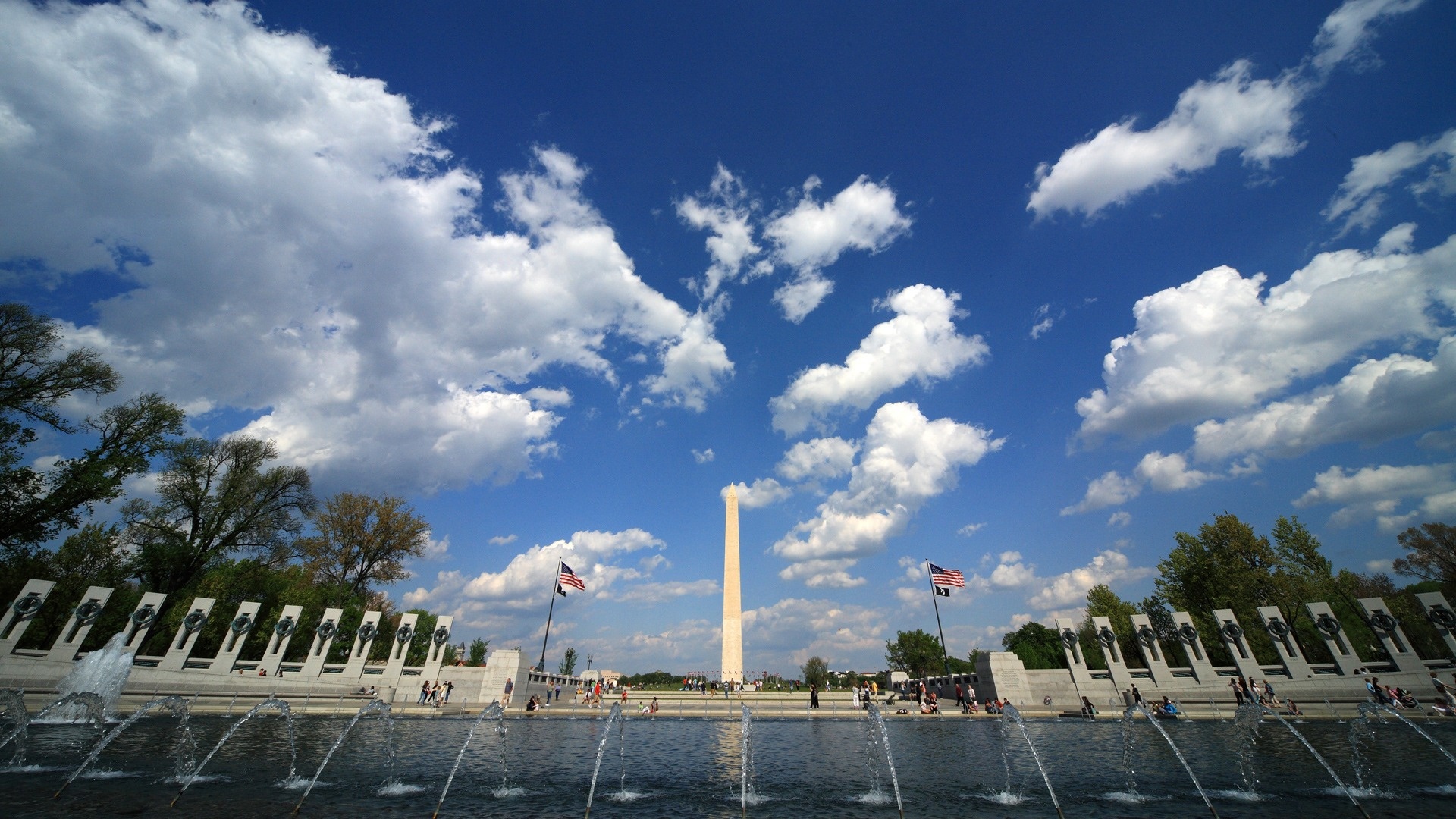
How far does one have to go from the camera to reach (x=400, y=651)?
33062 mm

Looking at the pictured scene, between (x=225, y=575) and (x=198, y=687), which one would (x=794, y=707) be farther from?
(x=225, y=575)

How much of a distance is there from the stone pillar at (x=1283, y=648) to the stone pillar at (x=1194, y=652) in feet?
10.0

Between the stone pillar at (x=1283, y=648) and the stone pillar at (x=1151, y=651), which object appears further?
the stone pillar at (x=1151, y=651)

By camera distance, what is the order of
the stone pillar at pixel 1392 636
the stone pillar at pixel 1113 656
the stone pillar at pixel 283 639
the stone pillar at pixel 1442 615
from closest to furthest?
the stone pillar at pixel 1442 615, the stone pillar at pixel 1392 636, the stone pillar at pixel 283 639, the stone pillar at pixel 1113 656

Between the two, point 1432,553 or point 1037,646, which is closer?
point 1432,553

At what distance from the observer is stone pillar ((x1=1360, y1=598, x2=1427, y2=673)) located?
91.9 ft

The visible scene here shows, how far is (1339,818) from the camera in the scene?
9.17m

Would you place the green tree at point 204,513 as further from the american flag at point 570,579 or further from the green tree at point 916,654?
the green tree at point 916,654

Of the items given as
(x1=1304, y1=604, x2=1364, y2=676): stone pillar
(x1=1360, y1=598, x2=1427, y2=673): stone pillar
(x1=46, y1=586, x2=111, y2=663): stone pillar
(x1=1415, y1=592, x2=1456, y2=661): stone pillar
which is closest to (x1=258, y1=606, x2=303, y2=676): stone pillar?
(x1=46, y1=586, x2=111, y2=663): stone pillar

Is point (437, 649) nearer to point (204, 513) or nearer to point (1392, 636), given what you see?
point (204, 513)

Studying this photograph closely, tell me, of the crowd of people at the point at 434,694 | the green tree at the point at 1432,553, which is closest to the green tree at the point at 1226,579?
the green tree at the point at 1432,553

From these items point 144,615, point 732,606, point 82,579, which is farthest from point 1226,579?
point 82,579

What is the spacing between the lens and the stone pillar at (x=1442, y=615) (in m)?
27.3

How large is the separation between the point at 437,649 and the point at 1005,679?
32.2 metres
